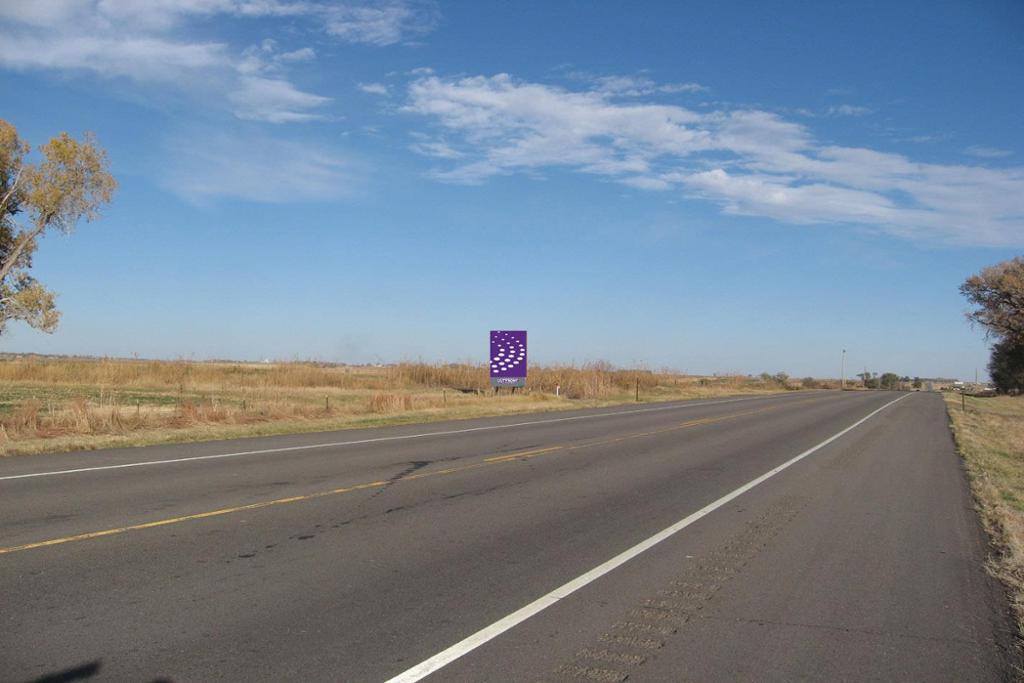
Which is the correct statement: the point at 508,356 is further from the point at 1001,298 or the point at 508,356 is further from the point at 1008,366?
the point at 1008,366

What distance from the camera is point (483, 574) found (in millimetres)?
7113

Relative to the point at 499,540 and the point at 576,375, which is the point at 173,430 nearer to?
the point at 499,540

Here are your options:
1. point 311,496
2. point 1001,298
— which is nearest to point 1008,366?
point 1001,298

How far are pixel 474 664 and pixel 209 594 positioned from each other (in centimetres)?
256

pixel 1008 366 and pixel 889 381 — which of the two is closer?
pixel 1008 366

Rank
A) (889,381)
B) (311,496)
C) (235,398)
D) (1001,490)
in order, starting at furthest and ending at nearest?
(889,381) < (235,398) < (1001,490) < (311,496)

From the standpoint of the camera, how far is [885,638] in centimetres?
582

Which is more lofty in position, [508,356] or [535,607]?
[508,356]

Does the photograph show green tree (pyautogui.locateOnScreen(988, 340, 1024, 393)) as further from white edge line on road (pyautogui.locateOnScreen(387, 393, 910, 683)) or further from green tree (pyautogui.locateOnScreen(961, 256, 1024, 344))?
white edge line on road (pyautogui.locateOnScreen(387, 393, 910, 683))

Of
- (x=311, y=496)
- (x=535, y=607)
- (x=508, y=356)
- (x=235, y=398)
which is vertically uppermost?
(x=508, y=356)

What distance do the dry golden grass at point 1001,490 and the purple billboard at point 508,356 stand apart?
20.6 metres

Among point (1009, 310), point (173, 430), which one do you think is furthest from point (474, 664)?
point (1009, 310)

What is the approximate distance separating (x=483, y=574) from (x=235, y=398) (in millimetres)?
30642

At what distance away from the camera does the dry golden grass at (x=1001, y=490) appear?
7.98 m
